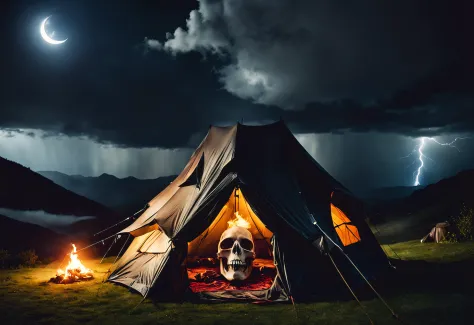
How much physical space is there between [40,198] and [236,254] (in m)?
36.2

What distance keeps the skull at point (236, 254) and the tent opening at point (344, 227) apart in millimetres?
2583

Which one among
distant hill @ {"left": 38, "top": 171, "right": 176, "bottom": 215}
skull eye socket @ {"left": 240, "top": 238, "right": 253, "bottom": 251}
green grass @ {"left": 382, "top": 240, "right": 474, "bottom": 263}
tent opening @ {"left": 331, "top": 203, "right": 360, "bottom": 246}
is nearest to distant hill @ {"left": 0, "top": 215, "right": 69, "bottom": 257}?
skull eye socket @ {"left": 240, "top": 238, "right": 253, "bottom": 251}

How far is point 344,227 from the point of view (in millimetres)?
10391

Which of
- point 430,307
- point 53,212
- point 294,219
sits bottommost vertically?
point 430,307

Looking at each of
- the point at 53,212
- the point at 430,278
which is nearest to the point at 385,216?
the point at 430,278

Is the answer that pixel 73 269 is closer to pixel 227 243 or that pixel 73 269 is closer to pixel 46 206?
pixel 227 243

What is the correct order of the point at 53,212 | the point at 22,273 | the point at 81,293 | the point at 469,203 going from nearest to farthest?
1. the point at 81,293
2. the point at 22,273
3. the point at 469,203
4. the point at 53,212

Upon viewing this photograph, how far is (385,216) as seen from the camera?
2891 cm

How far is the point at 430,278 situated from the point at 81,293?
9.65 m

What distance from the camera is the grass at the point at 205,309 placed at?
284 inches

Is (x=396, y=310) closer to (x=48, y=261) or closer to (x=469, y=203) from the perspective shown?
(x=48, y=261)

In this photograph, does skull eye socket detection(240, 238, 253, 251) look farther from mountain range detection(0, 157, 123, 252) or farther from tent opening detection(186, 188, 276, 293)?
mountain range detection(0, 157, 123, 252)

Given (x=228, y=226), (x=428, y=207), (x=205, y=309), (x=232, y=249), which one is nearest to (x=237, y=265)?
(x=232, y=249)

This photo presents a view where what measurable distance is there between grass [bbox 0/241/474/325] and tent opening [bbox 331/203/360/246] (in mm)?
1674
